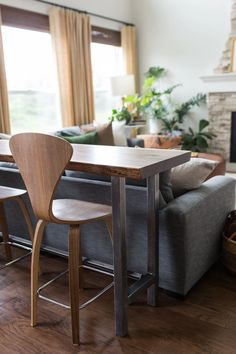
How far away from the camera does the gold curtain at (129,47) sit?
5910mm

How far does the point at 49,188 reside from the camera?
153 cm

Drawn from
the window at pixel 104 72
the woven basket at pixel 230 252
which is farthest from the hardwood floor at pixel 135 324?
the window at pixel 104 72

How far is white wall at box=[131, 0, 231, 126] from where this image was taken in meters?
5.42

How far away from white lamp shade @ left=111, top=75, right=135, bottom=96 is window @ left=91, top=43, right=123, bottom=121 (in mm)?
557

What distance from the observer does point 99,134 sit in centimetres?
398

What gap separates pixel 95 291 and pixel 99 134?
2226 millimetres

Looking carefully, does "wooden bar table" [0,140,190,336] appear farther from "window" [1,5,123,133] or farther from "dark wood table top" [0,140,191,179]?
"window" [1,5,123,133]

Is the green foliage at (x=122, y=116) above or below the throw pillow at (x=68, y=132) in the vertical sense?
above

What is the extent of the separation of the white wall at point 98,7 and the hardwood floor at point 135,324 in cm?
361

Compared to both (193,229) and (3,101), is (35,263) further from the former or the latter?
(3,101)

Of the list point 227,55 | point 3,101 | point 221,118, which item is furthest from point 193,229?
point 227,55

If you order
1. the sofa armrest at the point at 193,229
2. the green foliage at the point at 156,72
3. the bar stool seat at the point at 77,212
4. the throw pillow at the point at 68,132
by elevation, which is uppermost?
the green foliage at the point at 156,72

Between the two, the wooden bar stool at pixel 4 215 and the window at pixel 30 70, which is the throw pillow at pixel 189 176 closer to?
the wooden bar stool at pixel 4 215

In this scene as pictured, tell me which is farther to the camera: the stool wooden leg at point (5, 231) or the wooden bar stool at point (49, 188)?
the stool wooden leg at point (5, 231)
